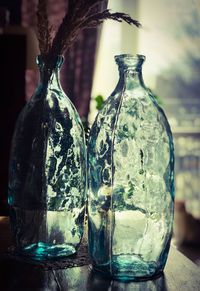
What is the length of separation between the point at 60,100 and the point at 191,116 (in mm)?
3965

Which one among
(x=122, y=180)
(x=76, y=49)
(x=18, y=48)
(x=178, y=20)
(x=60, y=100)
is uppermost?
(x=178, y=20)

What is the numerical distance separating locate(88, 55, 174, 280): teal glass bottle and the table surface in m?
0.02

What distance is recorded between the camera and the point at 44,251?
623 mm

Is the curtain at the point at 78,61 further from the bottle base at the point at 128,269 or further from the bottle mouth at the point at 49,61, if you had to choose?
the bottle base at the point at 128,269

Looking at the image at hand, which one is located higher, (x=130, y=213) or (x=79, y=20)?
(x=79, y=20)

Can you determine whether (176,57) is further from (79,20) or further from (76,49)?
(79,20)

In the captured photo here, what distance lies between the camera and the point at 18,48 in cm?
246

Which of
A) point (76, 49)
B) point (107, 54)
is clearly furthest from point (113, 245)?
point (107, 54)

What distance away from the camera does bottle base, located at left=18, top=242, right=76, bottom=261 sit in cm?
62

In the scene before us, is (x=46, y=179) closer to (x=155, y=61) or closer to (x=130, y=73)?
(x=130, y=73)

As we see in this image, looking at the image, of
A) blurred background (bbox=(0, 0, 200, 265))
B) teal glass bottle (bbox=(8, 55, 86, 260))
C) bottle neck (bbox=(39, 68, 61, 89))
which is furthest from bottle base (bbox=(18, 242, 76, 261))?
blurred background (bbox=(0, 0, 200, 265))

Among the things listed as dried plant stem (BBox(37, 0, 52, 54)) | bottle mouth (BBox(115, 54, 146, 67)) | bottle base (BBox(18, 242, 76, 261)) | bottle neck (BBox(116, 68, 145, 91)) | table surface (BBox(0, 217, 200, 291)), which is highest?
Answer: dried plant stem (BBox(37, 0, 52, 54))

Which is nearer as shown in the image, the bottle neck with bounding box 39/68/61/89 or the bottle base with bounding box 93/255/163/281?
the bottle base with bounding box 93/255/163/281

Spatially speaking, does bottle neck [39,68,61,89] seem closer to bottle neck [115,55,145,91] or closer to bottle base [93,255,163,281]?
bottle neck [115,55,145,91]
